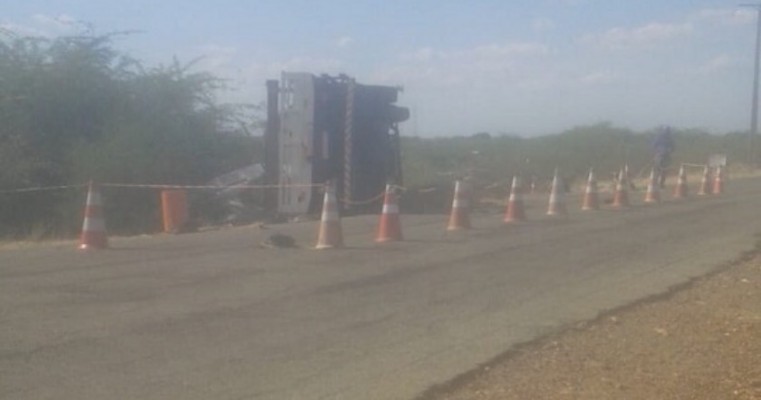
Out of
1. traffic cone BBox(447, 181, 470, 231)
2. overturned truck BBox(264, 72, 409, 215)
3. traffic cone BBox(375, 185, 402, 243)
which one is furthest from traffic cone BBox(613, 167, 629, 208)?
traffic cone BBox(375, 185, 402, 243)

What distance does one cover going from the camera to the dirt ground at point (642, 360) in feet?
24.0

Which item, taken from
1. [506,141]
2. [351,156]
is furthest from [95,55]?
[506,141]

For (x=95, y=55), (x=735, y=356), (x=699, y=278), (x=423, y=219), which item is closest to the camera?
(x=735, y=356)

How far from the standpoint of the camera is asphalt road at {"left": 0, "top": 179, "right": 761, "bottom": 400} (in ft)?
24.8

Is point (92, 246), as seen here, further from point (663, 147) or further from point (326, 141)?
point (663, 147)

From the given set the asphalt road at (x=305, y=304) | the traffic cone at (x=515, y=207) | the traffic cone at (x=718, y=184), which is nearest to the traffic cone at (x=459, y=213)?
the asphalt road at (x=305, y=304)

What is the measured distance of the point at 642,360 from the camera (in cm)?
828

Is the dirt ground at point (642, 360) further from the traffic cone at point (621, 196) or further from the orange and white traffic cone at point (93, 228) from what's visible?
the traffic cone at point (621, 196)

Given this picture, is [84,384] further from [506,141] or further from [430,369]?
[506,141]

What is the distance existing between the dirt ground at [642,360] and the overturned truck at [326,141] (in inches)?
469

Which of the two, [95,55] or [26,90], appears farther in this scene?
[95,55]

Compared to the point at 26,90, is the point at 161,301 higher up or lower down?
lower down

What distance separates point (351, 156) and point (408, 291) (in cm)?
1233

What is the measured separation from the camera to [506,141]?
275 ft
